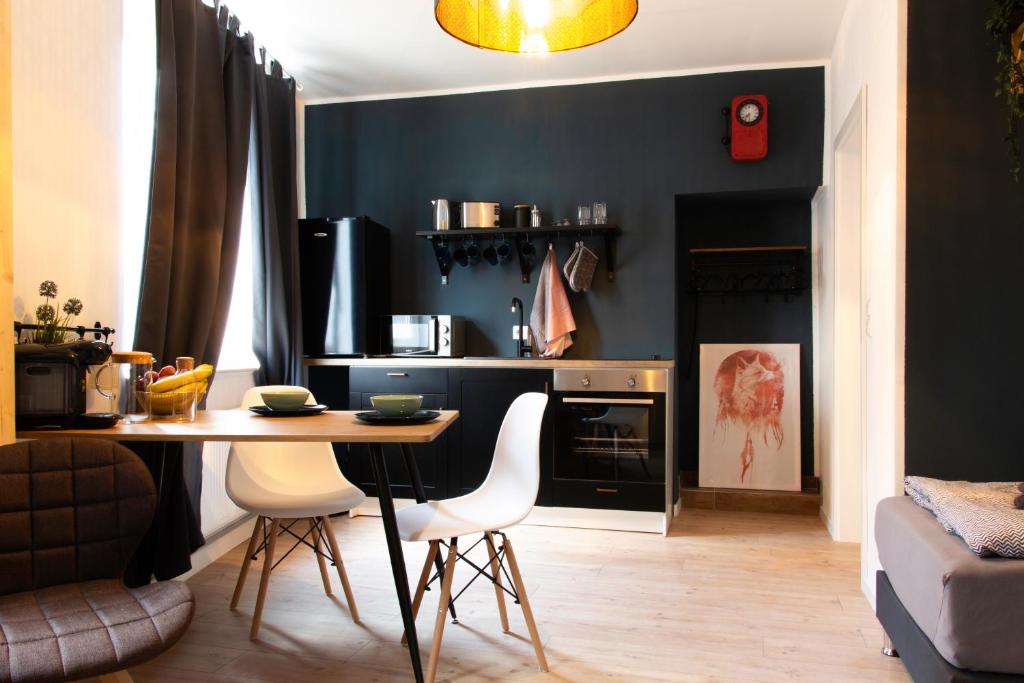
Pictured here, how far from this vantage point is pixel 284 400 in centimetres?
242

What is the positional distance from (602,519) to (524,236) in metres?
1.74

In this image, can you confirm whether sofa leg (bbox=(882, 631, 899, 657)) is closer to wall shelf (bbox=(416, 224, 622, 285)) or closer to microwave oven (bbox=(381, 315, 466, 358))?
wall shelf (bbox=(416, 224, 622, 285))

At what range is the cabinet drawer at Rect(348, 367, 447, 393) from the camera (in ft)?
13.7

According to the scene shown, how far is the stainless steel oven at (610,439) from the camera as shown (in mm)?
3881

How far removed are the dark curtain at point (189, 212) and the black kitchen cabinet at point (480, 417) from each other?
1.37m

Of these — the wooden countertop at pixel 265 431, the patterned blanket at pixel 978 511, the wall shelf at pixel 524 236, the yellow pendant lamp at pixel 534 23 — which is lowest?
the patterned blanket at pixel 978 511

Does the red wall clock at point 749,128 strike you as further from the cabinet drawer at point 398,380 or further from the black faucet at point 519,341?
the cabinet drawer at point 398,380

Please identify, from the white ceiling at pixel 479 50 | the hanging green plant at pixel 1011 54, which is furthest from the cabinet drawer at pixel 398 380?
the hanging green plant at pixel 1011 54

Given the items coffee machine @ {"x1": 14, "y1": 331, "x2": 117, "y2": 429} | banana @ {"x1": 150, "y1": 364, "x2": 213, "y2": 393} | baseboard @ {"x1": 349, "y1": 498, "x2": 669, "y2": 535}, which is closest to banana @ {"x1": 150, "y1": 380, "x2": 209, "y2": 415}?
banana @ {"x1": 150, "y1": 364, "x2": 213, "y2": 393}

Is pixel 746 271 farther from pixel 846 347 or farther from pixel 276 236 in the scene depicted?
pixel 276 236

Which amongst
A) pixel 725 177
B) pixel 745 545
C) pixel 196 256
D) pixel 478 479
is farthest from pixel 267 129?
pixel 745 545

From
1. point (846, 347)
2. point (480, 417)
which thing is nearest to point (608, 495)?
point (480, 417)

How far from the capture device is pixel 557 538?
3.84 metres

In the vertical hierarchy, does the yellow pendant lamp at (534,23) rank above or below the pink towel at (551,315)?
above
